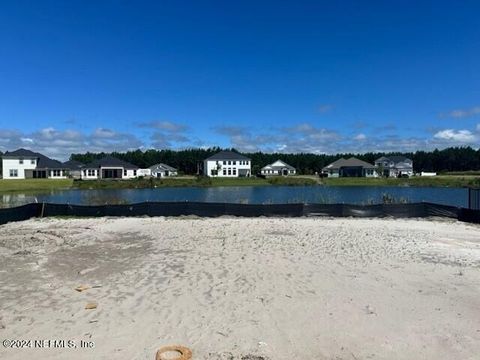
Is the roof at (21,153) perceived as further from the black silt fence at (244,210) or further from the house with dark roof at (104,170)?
the black silt fence at (244,210)

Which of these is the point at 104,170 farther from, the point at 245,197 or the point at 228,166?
the point at 245,197

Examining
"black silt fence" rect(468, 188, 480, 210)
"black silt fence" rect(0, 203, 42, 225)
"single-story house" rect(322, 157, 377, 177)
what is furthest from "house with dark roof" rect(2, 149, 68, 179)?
"black silt fence" rect(468, 188, 480, 210)

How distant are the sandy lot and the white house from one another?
8313 centimetres

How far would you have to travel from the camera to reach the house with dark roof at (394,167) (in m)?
105

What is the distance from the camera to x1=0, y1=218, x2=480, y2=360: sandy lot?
6.23m

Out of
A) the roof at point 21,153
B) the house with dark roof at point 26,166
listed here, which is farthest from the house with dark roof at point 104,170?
the roof at point 21,153

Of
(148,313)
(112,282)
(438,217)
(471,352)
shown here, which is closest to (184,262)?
(112,282)

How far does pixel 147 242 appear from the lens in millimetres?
15242

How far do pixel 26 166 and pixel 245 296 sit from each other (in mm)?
81958

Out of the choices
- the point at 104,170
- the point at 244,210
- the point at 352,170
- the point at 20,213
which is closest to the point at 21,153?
the point at 104,170

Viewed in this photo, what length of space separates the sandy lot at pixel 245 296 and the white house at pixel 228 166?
83134 mm

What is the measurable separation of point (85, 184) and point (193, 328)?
62.0 metres

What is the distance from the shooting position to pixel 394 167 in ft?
360

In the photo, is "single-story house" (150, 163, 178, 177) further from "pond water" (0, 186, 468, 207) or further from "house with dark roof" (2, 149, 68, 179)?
"pond water" (0, 186, 468, 207)
